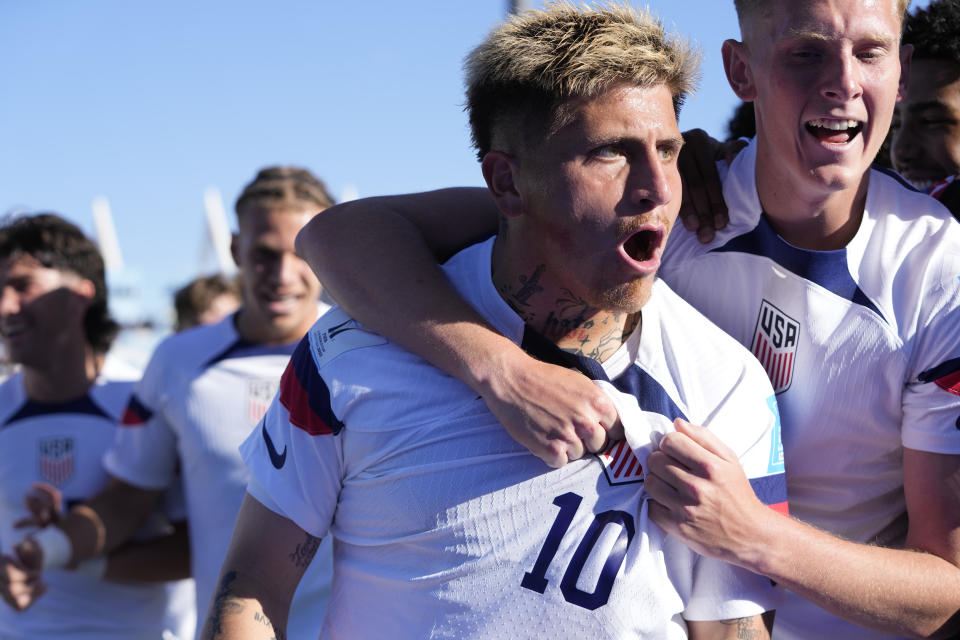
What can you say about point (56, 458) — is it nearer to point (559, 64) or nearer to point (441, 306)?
point (441, 306)

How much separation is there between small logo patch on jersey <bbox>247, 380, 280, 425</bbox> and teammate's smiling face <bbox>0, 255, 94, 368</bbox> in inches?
48.7

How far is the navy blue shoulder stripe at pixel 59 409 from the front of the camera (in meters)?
4.92

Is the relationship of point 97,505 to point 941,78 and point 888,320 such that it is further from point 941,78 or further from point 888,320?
point 941,78

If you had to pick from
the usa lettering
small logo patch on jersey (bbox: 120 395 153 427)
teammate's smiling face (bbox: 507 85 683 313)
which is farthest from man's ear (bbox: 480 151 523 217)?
small logo patch on jersey (bbox: 120 395 153 427)

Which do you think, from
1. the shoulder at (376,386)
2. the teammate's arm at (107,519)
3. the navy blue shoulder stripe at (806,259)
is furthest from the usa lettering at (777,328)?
the teammate's arm at (107,519)

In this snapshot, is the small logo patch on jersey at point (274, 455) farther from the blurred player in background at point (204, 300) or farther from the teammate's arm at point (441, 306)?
the blurred player in background at point (204, 300)

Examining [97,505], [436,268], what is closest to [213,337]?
[97,505]

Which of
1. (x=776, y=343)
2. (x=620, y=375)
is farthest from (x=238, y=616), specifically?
(x=776, y=343)

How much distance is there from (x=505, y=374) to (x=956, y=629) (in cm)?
132

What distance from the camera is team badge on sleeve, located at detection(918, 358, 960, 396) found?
2.42m

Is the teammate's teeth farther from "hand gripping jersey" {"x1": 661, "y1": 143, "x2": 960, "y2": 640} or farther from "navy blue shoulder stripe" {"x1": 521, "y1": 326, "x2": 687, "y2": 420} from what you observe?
"navy blue shoulder stripe" {"x1": 521, "y1": 326, "x2": 687, "y2": 420}

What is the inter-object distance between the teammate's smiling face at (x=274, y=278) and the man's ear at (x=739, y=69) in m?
2.34

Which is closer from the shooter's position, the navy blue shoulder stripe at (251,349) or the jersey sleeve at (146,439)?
the jersey sleeve at (146,439)

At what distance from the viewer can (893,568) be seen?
90.3 inches
